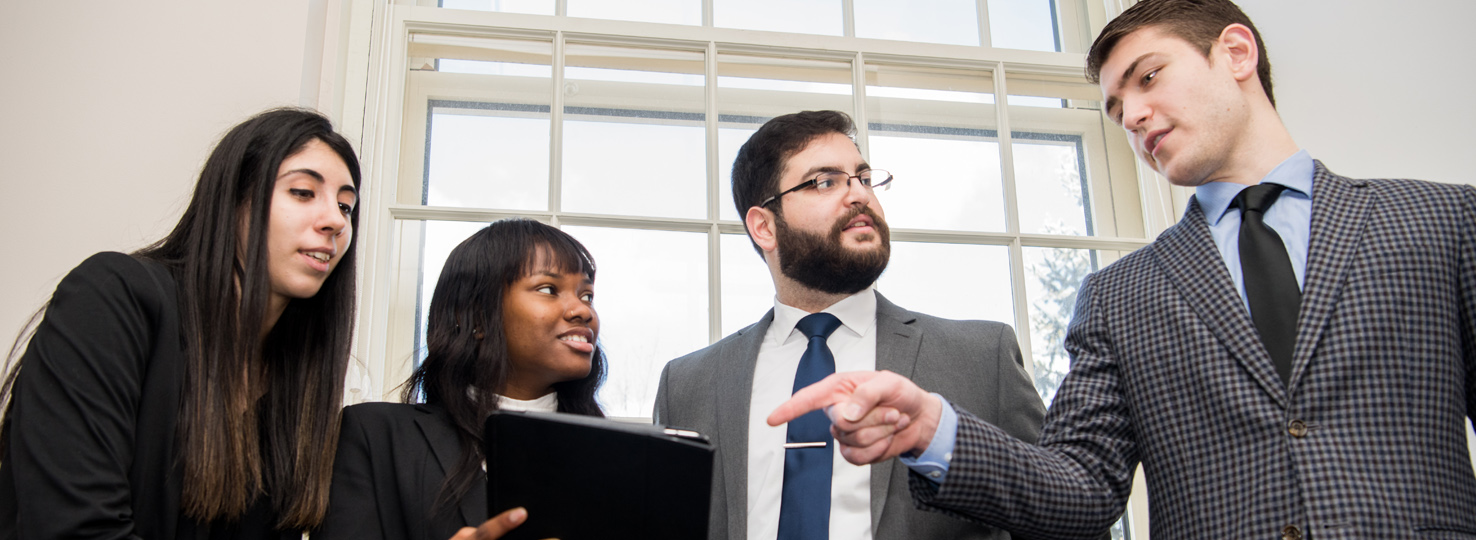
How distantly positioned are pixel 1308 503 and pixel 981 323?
26.5 inches

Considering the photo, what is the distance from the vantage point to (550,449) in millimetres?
1154

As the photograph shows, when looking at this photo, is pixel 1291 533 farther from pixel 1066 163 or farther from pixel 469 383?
pixel 1066 163

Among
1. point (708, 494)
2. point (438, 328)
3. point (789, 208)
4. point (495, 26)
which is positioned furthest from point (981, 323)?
point (495, 26)

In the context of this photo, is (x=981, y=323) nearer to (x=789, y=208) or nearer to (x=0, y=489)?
(x=789, y=208)

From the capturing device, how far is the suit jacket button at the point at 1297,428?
43.8 inches

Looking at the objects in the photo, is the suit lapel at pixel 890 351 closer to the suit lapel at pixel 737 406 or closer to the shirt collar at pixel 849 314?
the shirt collar at pixel 849 314

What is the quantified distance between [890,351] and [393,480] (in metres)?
0.83

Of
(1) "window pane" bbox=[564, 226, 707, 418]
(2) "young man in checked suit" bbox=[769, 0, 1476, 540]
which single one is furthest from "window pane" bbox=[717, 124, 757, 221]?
(2) "young man in checked suit" bbox=[769, 0, 1476, 540]

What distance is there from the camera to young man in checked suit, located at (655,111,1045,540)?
4.96ft

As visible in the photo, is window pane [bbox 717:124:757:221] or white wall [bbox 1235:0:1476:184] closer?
window pane [bbox 717:124:757:221]

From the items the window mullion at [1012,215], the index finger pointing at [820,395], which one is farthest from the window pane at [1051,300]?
the index finger pointing at [820,395]

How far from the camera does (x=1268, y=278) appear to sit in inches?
48.3

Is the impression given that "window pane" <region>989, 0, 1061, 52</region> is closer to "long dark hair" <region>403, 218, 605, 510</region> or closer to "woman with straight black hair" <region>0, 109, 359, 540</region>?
"long dark hair" <region>403, 218, 605, 510</region>

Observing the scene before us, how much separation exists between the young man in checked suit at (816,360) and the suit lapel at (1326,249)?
453mm
